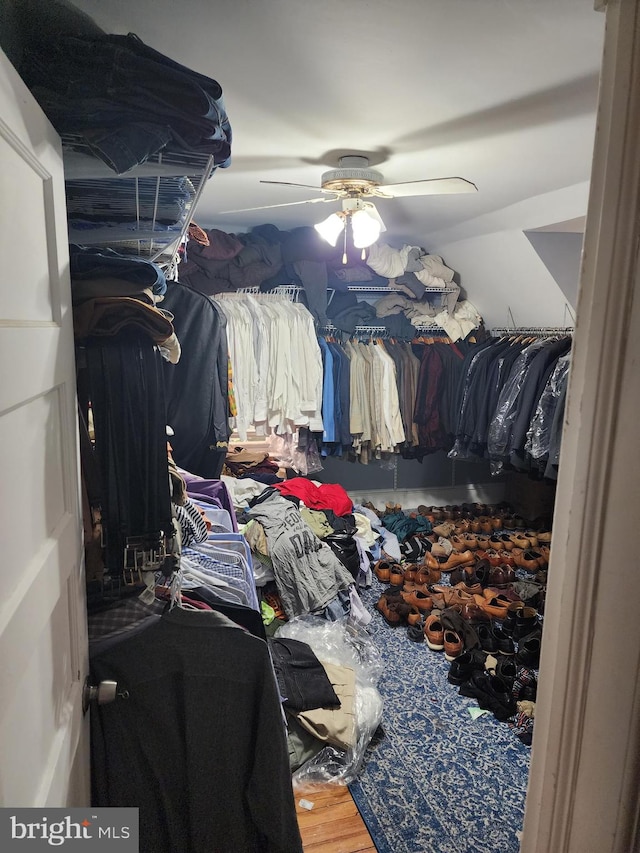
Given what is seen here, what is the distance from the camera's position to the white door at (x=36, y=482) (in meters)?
0.61

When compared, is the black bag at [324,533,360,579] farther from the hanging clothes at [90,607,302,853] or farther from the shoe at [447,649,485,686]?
the hanging clothes at [90,607,302,853]

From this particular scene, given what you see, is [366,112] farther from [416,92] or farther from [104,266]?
[104,266]

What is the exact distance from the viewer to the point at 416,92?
1.66 meters

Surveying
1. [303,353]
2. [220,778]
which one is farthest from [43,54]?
[303,353]

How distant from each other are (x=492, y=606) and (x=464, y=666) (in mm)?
647

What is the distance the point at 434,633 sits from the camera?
9.18 ft

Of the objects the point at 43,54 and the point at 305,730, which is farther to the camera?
the point at 305,730

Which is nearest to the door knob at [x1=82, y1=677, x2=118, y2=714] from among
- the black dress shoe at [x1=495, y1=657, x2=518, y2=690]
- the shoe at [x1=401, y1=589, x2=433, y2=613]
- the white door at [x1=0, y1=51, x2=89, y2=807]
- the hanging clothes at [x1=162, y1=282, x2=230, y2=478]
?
the white door at [x1=0, y1=51, x2=89, y2=807]

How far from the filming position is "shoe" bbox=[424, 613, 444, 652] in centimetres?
278

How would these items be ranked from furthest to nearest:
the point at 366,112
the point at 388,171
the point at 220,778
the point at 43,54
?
1. the point at 388,171
2. the point at 366,112
3. the point at 220,778
4. the point at 43,54

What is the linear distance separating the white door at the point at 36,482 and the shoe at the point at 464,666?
1.97 m

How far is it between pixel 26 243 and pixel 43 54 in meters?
0.43

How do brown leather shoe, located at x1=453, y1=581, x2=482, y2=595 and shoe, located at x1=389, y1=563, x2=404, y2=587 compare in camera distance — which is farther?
shoe, located at x1=389, y1=563, x2=404, y2=587

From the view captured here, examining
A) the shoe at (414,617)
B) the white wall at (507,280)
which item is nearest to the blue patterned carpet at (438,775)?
the shoe at (414,617)
